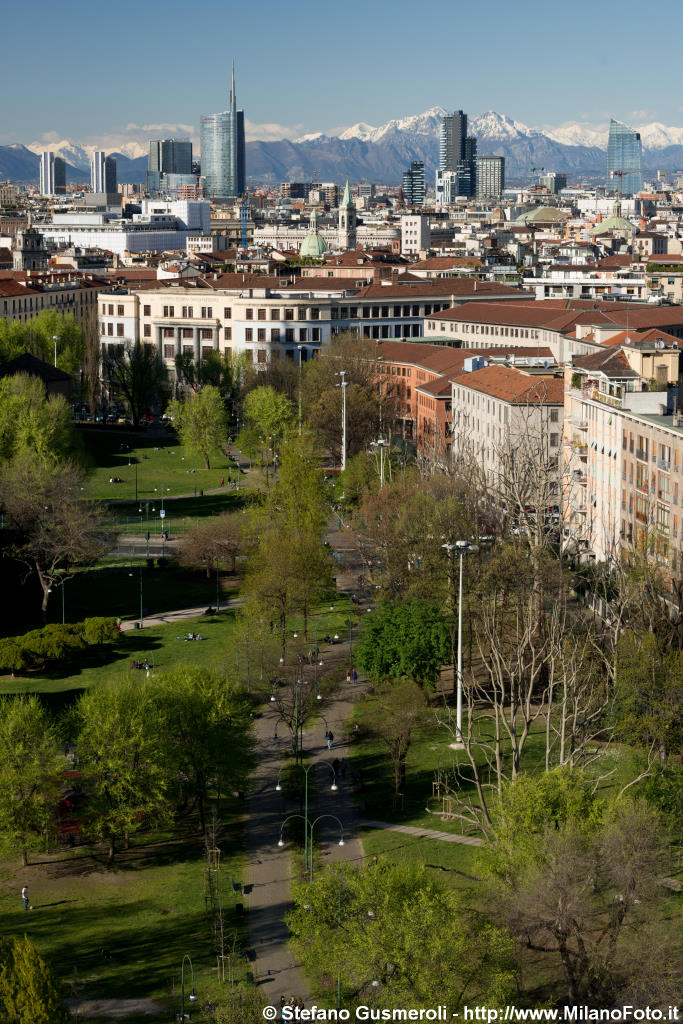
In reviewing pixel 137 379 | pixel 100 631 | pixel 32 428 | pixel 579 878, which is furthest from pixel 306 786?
pixel 137 379

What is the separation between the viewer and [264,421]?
117812 mm

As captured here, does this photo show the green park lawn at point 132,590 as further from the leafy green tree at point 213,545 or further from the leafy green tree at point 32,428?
the leafy green tree at point 32,428

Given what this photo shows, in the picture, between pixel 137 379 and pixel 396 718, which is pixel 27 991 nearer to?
pixel 396 718

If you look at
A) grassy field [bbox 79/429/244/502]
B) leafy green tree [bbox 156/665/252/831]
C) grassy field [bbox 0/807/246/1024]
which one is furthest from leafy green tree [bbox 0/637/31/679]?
grassy field [bbox 79/429/244/502]

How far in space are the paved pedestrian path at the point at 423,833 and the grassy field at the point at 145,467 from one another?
56389 millimetres

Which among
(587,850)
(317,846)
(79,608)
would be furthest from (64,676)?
(587,850)

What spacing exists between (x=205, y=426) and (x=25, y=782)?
73.2m

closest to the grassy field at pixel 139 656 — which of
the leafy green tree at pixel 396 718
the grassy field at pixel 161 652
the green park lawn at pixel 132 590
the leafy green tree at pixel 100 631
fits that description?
the grassy field at pixel 161 652

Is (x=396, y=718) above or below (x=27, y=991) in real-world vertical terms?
below

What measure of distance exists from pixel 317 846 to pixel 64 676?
2122 centimetres

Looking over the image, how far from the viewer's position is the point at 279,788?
51.7 metres

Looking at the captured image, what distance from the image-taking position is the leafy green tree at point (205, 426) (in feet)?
385

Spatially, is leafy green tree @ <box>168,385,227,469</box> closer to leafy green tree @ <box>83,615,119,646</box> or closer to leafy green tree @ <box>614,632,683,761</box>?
leafy green tree @ <box>83,615,119,646</box>

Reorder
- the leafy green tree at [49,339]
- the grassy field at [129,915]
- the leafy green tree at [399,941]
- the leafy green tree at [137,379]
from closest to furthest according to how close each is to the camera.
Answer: the leafy green tree at [399,941] → the grassy field at [129,915] → the leafy green tree at [137,379] → the leafy green tree at [49,339]
